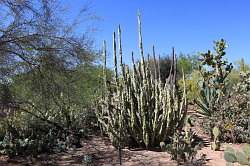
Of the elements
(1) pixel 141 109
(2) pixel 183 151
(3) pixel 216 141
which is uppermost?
(1) pixel 141 109

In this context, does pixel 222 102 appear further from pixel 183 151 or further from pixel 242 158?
pixel 242 158

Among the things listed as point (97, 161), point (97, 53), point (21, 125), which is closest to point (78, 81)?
point (97, 53)

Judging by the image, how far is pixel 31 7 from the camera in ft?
30.6

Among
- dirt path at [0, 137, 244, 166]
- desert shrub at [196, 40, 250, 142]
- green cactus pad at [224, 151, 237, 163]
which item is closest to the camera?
green cactus pad at [224, 151, 237, 163]

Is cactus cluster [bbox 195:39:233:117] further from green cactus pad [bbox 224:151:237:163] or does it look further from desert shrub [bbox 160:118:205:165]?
green cactus pad [bbox 224:151:237:163]

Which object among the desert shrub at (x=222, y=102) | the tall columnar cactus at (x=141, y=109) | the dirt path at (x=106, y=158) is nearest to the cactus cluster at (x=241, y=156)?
the dirt path at (x=106, y=158)

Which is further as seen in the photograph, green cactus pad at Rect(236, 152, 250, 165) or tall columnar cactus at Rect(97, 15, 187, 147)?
tall columnar cactus at Rect(97, 15, 187, 147)

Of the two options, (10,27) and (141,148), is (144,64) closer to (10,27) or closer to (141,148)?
(141,148)

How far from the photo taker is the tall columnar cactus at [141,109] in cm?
962

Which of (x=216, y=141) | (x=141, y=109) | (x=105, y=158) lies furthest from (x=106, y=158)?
(x=216, y=141)

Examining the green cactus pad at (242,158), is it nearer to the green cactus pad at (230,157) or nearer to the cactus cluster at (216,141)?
the green cactus pad at (230,157)

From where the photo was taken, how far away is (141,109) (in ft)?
31.6

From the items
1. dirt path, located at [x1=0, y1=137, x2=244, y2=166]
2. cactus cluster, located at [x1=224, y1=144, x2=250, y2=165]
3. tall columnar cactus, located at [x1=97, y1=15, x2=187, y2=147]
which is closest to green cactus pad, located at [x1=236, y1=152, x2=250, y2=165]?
cactus cluster, located at [x1=224, y1=144, x2=250, y2=165]

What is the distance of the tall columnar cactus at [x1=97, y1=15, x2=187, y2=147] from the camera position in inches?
379
